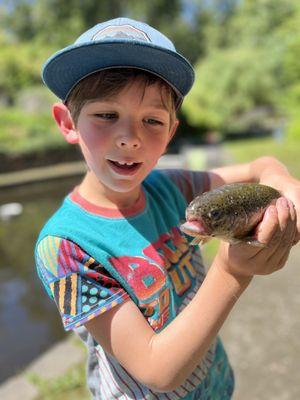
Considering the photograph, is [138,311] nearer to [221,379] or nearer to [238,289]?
[238,289]

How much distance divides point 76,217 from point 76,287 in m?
0.29

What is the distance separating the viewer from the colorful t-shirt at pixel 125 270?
4.53 feet

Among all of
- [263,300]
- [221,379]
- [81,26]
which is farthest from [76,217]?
[81,26]

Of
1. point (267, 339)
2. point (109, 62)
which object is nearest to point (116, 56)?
point (109, 62)

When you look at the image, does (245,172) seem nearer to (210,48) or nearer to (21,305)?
(21,305)

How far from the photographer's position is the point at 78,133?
1606 mm

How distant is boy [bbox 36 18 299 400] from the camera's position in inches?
50.4

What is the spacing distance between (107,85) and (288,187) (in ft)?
2.51

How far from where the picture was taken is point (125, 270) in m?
1.52

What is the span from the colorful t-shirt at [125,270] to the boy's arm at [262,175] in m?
0.26

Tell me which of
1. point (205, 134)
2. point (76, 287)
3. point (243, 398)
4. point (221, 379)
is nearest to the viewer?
point (76, 287)

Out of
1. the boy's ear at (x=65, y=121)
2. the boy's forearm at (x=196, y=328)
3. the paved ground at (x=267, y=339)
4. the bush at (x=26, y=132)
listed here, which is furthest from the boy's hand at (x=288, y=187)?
the bush at (x=26, y=132)

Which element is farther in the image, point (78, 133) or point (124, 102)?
point (78, 133)

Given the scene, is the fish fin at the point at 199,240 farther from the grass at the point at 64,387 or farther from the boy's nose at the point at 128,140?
the grass at the point at 64,387
